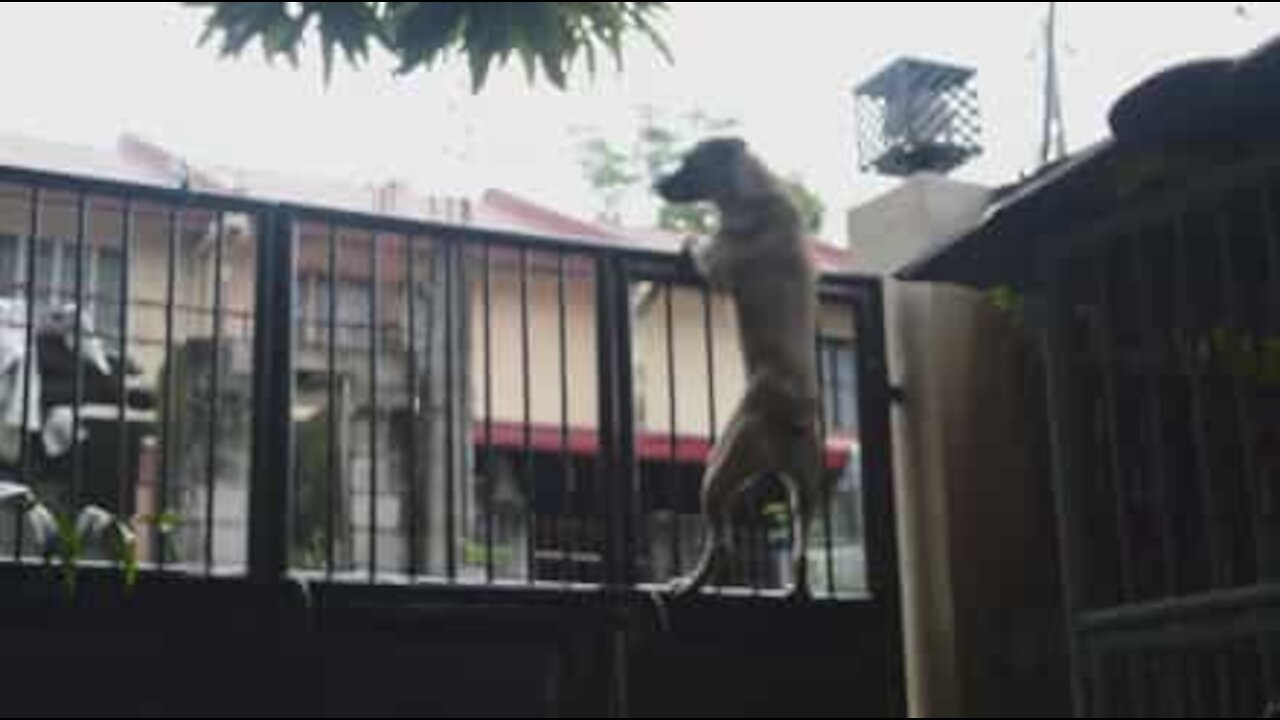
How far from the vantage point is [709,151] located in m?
5.38

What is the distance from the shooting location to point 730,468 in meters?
5.37

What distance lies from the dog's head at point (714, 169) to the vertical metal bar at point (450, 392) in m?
0.79

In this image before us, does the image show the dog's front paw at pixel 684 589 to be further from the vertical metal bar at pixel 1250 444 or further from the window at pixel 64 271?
the window at pixel 64 271

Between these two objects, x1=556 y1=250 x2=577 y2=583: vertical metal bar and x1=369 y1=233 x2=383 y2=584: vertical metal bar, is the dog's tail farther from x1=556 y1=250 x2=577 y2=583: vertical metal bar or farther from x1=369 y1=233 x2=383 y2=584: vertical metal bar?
x1=369 y1=233 x2=383 y2=584: vertical metal bar

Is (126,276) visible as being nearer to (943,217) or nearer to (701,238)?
(701,238)

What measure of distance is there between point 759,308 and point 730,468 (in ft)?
1.45

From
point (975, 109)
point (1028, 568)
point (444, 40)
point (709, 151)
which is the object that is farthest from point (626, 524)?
point (444, 40)

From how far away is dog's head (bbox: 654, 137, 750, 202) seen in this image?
5375mm

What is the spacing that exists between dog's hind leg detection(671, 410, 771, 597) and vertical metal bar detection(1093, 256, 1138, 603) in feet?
3.31

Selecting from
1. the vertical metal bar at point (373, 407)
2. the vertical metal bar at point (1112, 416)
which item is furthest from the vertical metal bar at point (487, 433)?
the vertical metal bar at point (1112, 416)

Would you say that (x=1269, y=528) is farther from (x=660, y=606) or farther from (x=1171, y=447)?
(x=660, y=606)

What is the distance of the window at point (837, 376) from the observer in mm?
6446

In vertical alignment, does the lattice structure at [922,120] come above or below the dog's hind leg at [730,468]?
above

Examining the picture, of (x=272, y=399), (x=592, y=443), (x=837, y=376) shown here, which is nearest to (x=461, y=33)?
(x=272, y=399)
